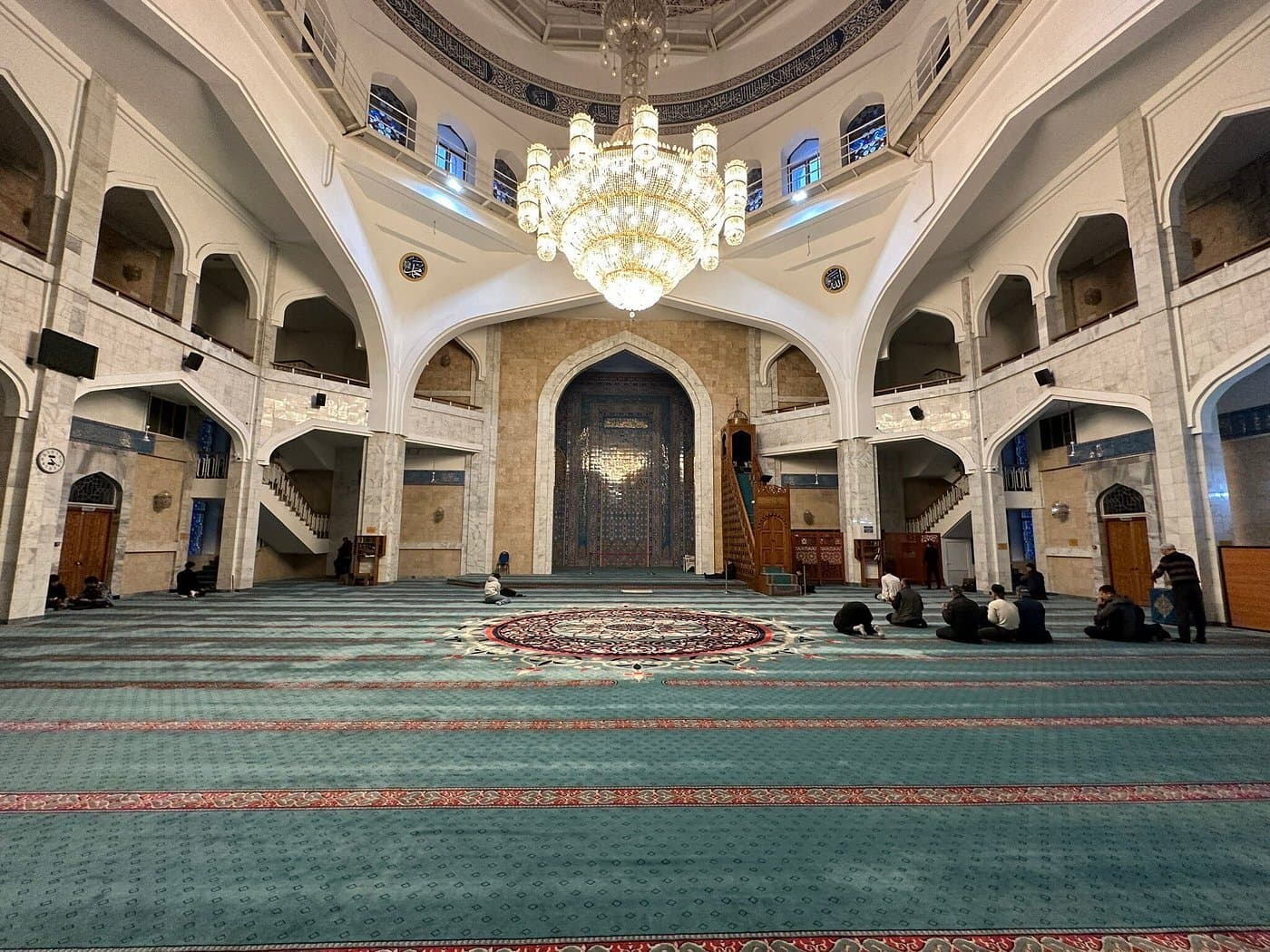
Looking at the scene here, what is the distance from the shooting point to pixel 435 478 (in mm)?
10367

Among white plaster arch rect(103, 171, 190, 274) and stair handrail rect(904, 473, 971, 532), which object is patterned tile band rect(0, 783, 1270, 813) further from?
stair handrail rect(904, 473, 971, 532)

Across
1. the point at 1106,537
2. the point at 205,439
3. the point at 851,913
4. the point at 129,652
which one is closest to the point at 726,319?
the point at 1106,537

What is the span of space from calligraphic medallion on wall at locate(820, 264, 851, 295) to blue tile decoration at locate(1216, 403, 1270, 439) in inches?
194

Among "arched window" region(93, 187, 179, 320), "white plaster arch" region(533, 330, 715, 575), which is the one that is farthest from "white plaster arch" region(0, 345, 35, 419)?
"white plaster arch" region(533, 330, 715, 575)

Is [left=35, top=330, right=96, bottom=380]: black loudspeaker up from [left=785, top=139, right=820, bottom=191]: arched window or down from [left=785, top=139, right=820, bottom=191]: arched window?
down

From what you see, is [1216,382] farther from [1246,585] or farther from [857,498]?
[857,498]

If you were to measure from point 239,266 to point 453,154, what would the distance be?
3583mm

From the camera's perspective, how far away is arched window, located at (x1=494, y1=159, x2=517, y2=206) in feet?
30.9

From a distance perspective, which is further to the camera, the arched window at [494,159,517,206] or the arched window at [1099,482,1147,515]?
the arched window at [494,159,517,206]

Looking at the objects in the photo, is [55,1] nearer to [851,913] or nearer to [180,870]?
[180,870]

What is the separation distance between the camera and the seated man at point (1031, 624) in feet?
13.4

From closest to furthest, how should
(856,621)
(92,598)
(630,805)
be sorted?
(630,805), (856,621), (92,598)

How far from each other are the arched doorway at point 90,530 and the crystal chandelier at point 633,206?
5.87 m

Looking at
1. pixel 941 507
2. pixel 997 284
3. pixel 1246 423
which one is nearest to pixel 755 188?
pixel 997 284
